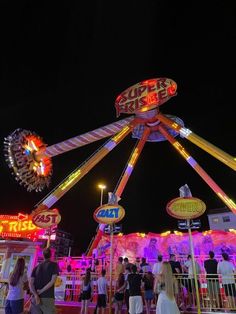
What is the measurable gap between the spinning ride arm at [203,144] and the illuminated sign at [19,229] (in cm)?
1375

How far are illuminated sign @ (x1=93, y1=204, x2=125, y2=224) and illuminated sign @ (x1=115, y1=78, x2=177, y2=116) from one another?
1190 cm

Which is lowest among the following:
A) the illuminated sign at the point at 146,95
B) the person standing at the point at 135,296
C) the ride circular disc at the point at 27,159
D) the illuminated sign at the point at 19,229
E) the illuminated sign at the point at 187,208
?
the person standing at the point at 135,296

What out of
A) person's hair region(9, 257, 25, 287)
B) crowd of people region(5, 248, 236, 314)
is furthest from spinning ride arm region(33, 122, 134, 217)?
person's hair region(9, 257, 25, 287)

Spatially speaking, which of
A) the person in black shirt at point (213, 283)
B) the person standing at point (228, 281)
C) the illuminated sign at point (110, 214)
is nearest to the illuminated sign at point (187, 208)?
the person standing at point (228, 281)

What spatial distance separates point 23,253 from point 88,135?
38.4 ft

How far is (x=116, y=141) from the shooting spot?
24.5 metres

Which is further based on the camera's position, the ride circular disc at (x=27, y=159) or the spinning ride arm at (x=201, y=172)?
the spinning ride arm at (x=201, y=172)

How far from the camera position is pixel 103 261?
17031mm

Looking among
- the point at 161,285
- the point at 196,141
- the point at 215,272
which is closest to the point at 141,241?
the point at 196,141

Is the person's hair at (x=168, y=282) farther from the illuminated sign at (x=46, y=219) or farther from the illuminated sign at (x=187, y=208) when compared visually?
the illuminated sign at (x=46, y=219)

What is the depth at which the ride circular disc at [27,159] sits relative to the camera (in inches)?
720

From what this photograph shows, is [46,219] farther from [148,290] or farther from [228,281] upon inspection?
[228,281]

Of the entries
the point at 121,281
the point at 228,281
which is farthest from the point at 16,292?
the point at 228,281

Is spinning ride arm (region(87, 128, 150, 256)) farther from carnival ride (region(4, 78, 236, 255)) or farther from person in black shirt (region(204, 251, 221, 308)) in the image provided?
person in black shirt (region(204, 251, 221, 308))
